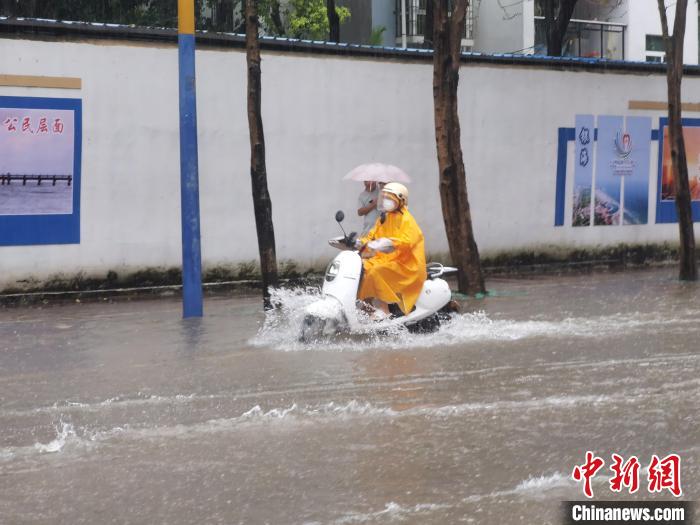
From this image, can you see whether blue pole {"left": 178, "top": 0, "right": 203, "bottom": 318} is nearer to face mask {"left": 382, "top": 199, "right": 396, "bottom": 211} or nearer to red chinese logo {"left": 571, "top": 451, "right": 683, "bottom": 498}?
face mask {"left": 382, "top": 199, "right": 396, "bottom": 211}

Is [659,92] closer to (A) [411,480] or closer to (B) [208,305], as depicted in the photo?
(B) [208,305]

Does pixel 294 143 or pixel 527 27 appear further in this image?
pixel 527 27

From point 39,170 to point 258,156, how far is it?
10.6 feet

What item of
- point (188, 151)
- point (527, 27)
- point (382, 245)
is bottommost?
point (382, 245)

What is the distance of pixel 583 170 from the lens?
19766 millimetres

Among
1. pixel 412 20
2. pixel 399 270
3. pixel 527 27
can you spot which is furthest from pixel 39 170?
pixel 527 27

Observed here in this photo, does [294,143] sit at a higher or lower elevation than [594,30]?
lower

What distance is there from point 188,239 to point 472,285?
13.8 ft

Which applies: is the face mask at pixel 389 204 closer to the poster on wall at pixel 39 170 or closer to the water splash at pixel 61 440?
the water splash at pixel 61 440

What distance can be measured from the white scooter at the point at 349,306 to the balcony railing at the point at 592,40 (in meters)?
29.7

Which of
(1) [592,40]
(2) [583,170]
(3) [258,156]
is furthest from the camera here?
(1) [592,40]

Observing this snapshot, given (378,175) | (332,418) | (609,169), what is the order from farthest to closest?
(609,169), (378,175), (332,418)

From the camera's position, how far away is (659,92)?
20422mm

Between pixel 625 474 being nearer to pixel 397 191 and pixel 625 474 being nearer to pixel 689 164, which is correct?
pixel 397 191
